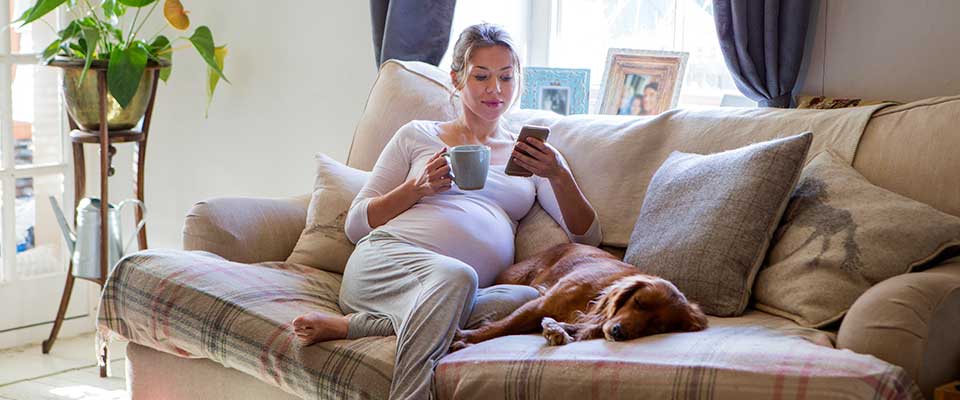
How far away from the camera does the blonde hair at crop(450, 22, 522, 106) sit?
2.66 meters

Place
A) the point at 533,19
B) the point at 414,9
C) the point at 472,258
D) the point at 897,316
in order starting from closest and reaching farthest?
1. the point at 897,316
2. the point at 472,258
3. the point at 414,9
4. the point at 533,19

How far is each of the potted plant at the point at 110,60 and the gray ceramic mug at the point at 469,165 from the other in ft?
5.01

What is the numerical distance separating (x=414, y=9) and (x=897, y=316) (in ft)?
6.48

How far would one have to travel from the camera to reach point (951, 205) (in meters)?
2.26

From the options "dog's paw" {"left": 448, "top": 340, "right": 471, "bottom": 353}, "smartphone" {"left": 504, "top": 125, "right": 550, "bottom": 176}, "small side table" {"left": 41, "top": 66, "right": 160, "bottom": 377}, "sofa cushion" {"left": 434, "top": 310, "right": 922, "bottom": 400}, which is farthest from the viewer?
"small side table" {"left": 41, "top": 66, "right": 160, "bottom": 377}

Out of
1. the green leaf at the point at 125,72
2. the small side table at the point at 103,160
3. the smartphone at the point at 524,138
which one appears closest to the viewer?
the smartphone at the point at 524,138

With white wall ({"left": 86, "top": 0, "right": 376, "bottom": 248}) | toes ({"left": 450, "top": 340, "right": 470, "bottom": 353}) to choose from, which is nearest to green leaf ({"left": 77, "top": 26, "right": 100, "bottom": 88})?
white wall ({"left": 86, "top": 0, "right": 376, "bottom": 248})

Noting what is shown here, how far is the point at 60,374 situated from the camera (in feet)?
11.6

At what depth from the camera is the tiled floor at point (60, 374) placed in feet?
10.9

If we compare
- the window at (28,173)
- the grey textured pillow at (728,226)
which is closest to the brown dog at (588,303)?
the grey textured pillow at (728,226)

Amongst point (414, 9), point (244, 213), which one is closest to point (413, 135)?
point (244, 213)

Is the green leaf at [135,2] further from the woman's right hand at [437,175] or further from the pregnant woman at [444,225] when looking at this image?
the woman's right hand at [437,175]

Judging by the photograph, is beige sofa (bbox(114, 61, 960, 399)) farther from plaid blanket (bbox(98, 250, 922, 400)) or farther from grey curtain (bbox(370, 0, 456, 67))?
grey curtain (bbox(370, 0, 456, 67))

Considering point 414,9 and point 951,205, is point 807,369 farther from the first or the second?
point 414,9
